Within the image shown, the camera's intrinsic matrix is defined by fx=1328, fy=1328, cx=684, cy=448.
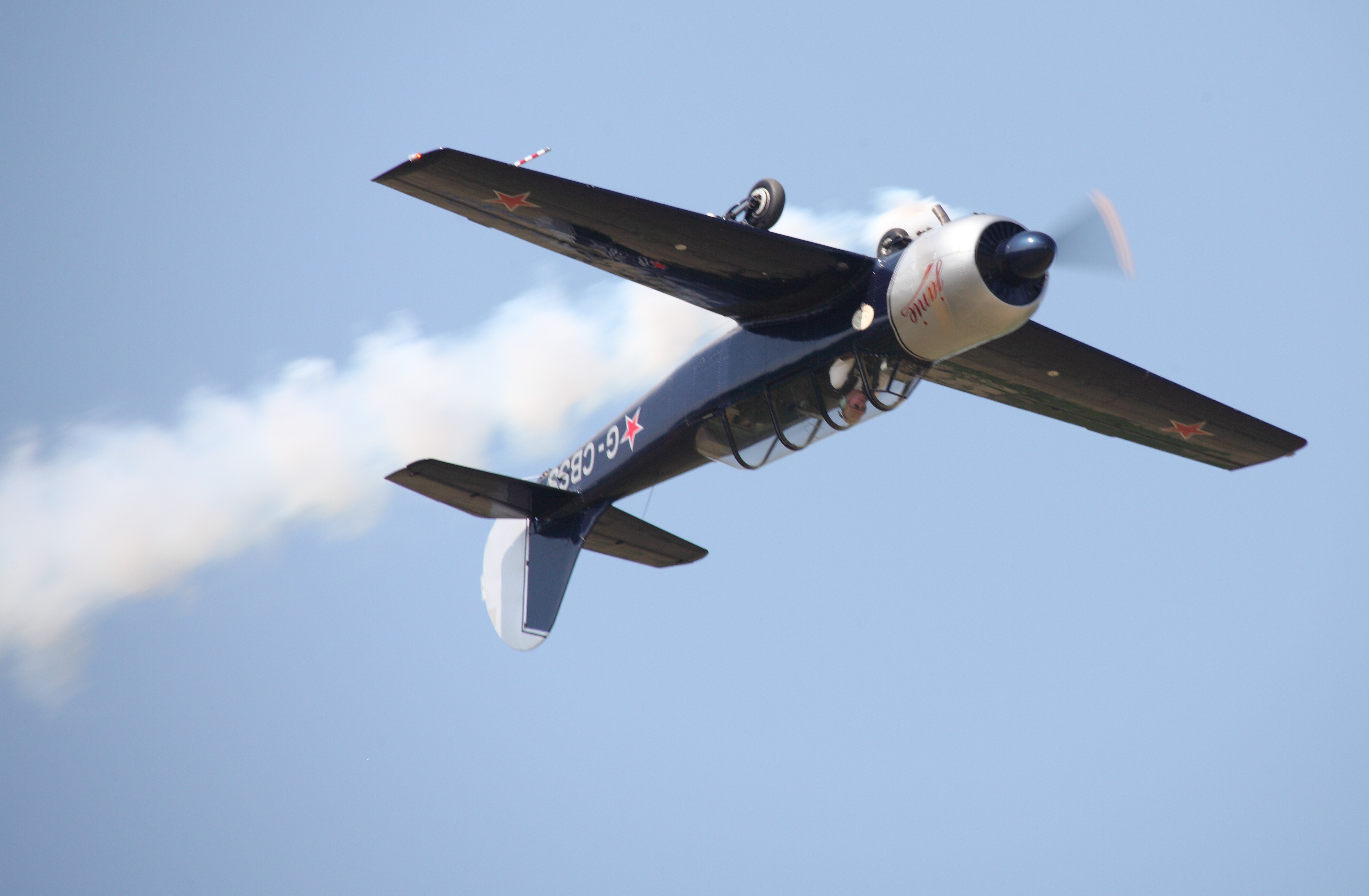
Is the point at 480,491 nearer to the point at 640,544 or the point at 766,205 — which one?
the point at 640,544

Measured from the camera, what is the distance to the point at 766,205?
1439 cm

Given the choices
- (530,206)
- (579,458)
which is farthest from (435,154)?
(579,458)

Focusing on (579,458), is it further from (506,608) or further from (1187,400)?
(1187,400)

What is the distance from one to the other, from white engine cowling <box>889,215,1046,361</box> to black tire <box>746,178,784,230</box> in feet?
4.98

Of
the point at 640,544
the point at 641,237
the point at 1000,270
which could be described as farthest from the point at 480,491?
the point at 1000,270

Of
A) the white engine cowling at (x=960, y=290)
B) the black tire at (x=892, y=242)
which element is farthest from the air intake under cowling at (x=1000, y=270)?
the black tire at (x=892, y=242)

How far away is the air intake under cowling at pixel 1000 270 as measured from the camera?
12.9 metres

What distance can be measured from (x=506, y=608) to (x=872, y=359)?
324 inches

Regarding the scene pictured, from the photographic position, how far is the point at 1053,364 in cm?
1616

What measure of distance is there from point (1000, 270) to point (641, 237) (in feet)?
12.7

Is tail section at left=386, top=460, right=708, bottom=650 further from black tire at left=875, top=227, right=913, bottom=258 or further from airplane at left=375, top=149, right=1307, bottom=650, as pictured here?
black tire at left=875, top=227, right=913, bottom=258

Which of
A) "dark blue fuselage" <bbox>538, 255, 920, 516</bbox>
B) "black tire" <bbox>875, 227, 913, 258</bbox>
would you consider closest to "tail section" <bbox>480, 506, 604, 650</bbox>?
"dark blue fuselage" <bbox>538, 255, 920, 516</bbox>

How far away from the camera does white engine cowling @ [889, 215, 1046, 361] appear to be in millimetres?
12938

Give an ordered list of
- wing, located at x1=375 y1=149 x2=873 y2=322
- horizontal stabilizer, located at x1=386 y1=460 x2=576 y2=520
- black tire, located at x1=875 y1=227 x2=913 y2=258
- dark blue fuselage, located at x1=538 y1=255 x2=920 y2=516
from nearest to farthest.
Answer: wing, located at x1=375 y1=149 x2=873 y2=322 → black tire, located at x1=875 y1=227 x2=913 y2=258 → dark blue fuselage, located at x1=538 y1=255 x2=920 y2=516 → horizontal stabilizer, located at x1=386 y1=460 x2=576 y2=520
